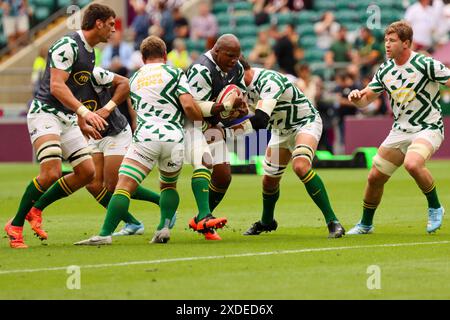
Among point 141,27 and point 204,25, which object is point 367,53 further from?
point 141,27

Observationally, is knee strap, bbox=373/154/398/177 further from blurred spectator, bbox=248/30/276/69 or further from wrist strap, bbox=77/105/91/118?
blurred spectator, bbox=248/30/276/69

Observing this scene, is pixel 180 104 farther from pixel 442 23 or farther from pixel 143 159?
pixel 442 23

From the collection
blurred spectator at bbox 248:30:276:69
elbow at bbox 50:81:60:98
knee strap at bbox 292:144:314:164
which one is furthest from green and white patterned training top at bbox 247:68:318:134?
blurred spectator at bbox 248:30:276:69

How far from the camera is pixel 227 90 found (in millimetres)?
11641

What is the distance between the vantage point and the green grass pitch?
8.63m

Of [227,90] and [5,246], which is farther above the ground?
[227,90]

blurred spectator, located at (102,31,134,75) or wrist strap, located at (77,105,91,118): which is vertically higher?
wrist strap, located at (77,105,91,118)

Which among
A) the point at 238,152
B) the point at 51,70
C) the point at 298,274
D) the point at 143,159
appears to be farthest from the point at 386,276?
the point at 238,152

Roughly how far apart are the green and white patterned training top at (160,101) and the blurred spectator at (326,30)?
18.1 m

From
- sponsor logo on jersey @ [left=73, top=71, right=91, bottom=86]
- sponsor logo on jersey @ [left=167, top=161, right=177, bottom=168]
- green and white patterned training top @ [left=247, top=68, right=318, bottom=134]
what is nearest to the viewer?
sponsor logo on jersey @ [left=167, top=161, right=177, bottom=168]

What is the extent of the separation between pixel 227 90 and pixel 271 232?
2043 mm

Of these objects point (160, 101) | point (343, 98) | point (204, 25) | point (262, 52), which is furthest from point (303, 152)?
point (204, 25)

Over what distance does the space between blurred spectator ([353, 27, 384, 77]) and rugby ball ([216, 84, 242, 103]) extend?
1563 cm

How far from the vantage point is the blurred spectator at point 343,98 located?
26781 mm
